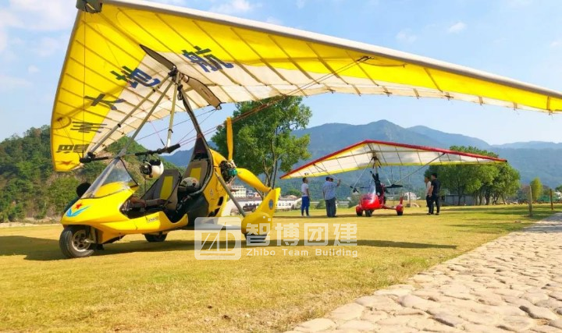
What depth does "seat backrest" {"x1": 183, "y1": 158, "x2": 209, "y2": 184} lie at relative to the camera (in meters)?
7.94

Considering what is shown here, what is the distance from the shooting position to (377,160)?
2138 cm

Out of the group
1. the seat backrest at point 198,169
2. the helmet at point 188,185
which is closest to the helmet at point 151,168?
the helmet at point 188,185

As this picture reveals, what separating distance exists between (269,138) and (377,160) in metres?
18.1

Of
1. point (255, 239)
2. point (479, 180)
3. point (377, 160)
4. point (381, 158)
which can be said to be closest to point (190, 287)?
point (255, 239)

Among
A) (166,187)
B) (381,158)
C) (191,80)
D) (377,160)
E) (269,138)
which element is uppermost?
(269,138)

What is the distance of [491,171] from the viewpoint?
72188 millimetres

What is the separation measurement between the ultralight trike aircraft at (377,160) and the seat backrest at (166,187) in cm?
1107

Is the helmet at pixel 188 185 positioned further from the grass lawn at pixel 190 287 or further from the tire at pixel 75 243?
the tire at pixel 75 243

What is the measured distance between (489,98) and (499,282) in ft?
13.8

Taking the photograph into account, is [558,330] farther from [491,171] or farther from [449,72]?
[491,171]

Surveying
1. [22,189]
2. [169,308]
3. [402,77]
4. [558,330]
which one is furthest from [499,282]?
[22,189]

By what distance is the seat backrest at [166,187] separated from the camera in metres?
Result: 7.62

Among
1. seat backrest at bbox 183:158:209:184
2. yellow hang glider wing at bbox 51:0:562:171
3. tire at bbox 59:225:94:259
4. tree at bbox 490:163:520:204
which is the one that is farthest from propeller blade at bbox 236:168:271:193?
tree at bbox 490:163:520:204

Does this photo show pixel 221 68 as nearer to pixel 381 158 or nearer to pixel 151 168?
pixel 151 168
